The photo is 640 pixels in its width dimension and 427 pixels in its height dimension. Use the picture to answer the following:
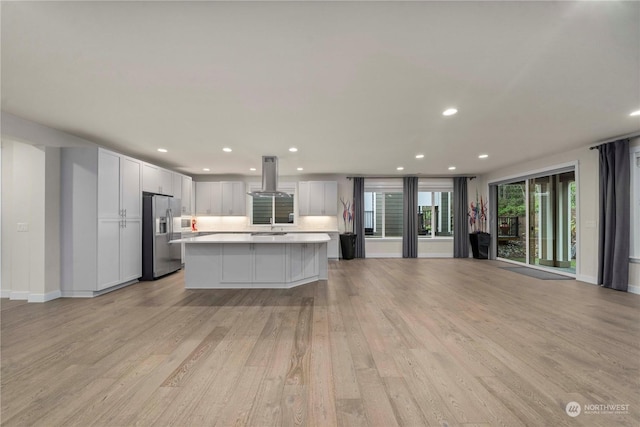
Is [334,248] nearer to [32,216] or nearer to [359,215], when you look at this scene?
[359,215]

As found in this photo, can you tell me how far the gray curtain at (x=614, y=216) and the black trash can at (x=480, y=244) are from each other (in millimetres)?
3012

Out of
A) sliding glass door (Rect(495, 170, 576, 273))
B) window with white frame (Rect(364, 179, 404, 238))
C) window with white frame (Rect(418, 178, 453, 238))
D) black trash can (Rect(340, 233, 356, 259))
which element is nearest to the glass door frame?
sliding glass door (Rect(495, 170, 576, 273))

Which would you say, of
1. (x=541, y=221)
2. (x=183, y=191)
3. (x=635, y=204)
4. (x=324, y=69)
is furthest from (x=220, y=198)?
(x=635, y=204)

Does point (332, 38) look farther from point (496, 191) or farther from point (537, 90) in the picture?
point (496, 191)

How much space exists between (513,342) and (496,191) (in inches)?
257

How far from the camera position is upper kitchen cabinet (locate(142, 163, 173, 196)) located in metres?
5.27

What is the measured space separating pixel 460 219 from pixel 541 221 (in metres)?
2.21

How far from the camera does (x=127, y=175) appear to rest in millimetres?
4777

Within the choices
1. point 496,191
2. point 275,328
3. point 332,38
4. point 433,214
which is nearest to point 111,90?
point 332,38

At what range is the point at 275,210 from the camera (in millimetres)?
8172

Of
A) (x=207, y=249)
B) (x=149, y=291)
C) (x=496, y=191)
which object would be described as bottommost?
(x=149, y=291)

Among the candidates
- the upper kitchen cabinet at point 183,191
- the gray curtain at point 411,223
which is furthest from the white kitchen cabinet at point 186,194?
the gray curtain at point 411,223

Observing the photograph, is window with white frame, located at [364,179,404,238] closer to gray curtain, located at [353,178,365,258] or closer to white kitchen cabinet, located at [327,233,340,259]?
gray curtain, located at [353,178,365,258]

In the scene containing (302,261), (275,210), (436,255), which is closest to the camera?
(302,261)
